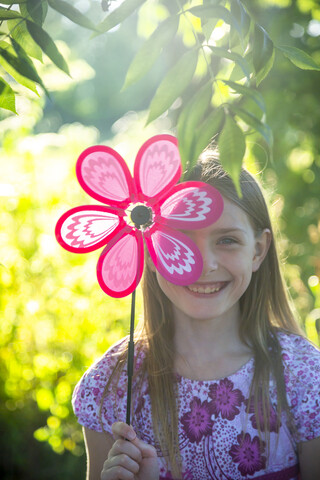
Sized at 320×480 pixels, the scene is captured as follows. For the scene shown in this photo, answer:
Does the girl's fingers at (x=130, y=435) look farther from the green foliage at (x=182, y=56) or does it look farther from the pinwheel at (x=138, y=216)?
the green foliage at (x=182, y=56)

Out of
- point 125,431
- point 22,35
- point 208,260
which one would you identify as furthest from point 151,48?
point 125,431

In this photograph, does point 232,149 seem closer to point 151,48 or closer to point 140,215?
point 151,48

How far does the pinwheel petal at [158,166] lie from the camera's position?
A: 1048 mm

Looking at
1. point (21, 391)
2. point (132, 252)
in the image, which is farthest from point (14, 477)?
point (132, 252)

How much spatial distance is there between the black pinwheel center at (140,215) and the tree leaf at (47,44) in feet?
1.11

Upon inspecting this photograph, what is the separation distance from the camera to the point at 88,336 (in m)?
2.19

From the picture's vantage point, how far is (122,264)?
109cm

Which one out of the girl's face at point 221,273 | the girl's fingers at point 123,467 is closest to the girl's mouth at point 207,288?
the girl's face at point 221,273

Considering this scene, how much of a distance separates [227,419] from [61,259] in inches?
47.2

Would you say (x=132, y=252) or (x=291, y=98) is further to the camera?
(x=291, y=98)

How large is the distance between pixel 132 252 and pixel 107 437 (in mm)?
603

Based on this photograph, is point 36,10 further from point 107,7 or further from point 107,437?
point 107,437

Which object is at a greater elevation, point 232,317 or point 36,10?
point 36,10

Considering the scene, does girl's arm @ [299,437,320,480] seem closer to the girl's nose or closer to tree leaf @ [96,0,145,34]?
the girl's nose
